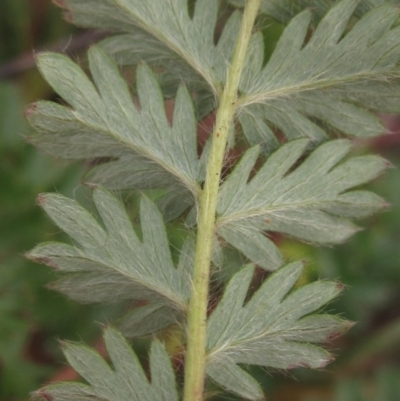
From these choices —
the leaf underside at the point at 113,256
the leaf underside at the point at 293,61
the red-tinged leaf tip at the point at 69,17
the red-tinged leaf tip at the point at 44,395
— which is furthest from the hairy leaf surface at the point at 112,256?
the red-tinged leaf tip at the point at 69,17

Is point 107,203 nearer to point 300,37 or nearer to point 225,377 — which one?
point 225,377

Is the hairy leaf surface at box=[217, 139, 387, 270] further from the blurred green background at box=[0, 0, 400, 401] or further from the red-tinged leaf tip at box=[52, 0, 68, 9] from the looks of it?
the blurred green background at box=[0, 0, 400, 401]

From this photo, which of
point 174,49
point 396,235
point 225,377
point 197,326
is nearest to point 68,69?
point 174,49

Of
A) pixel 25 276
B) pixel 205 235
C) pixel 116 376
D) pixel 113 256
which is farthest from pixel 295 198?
pixel 25 276

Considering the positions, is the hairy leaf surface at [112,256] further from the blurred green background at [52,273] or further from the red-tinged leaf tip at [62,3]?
the blurred green background at [52,273]

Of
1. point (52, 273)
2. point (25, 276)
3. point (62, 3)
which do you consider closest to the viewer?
point (62, 3)

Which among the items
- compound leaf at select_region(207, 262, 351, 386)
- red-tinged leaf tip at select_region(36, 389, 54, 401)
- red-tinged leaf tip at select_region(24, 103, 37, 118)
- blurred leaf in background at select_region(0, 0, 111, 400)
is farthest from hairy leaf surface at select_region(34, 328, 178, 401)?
blurred leaf in background at select_region(0, 0, 111, 400)

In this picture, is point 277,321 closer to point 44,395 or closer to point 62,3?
point 44,395
